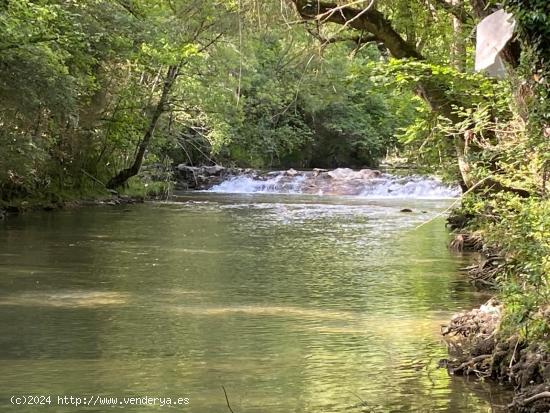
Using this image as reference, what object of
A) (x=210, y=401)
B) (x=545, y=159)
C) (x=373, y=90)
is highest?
(x=373, y=90)

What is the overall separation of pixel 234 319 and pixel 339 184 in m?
25.6

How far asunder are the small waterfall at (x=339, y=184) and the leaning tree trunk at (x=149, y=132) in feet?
22.8

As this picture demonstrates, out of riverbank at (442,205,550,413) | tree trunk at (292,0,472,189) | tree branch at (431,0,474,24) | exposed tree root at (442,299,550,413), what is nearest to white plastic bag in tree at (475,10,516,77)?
riverbank at (442,205,550,413)

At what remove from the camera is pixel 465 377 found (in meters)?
6.75

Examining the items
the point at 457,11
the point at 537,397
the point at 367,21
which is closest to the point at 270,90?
the point at 367,21

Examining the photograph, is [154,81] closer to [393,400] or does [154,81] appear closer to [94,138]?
[94,138]

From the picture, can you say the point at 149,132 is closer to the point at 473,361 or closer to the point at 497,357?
the point at 473,361

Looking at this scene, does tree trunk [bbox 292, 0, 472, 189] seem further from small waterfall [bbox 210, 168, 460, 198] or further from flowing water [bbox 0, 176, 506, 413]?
small waterfall [bbox 210, 168, 460, 198]

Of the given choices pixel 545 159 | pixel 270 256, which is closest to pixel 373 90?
pixel 270 256

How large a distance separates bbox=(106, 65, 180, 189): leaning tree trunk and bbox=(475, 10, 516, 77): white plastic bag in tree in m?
19.1

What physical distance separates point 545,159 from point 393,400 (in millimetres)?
2355

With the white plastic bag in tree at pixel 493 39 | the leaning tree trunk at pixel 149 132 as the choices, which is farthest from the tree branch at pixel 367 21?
the leaning tree trunk at pixel 149 132

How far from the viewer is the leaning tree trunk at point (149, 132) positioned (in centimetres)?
2628

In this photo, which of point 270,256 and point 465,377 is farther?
point 270,256
